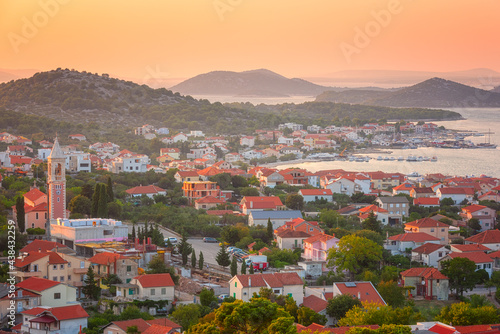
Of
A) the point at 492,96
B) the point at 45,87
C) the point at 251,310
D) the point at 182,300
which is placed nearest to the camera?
the point at 251,310

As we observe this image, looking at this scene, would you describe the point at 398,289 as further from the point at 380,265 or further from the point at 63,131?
the point at 63,131

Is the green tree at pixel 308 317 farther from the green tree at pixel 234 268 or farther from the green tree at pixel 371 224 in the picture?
the green tree at pixel 371 224

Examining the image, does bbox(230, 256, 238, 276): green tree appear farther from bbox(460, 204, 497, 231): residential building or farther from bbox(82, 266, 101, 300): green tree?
bbox(460, 204, 497, 231): residential building

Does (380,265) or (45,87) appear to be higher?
(45,87)

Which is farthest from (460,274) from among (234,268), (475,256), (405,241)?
(234,268)

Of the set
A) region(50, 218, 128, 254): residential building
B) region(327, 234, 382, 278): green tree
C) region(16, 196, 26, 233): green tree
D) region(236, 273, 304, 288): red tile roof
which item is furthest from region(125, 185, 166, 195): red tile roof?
region(236, 273, 304, 288): red tile roof

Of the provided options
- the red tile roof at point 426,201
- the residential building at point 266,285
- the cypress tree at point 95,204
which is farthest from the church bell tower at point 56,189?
the red tile roof at point 426,201

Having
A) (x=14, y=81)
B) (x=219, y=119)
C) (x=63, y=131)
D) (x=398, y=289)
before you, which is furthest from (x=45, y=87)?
(x=398, y=289)
